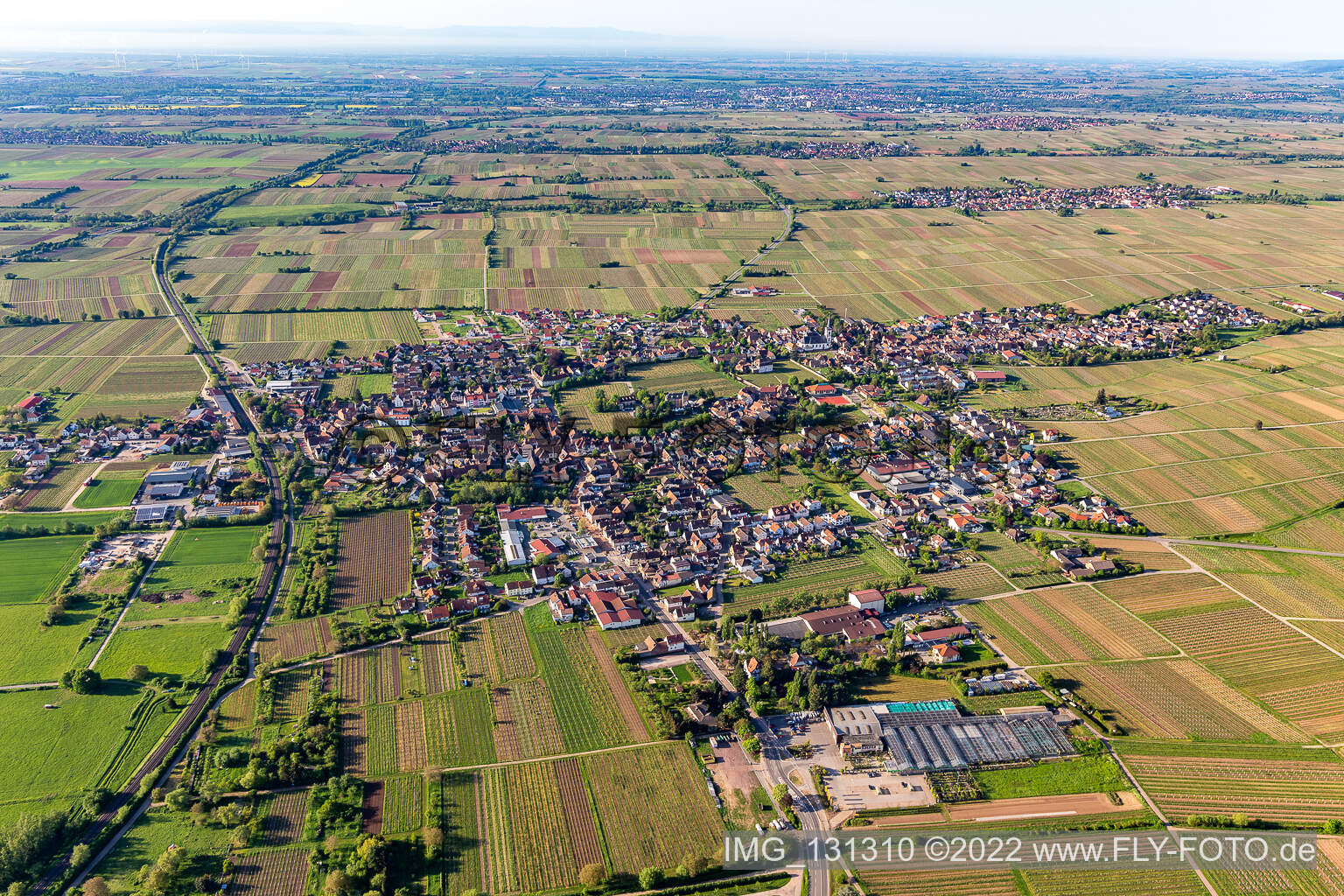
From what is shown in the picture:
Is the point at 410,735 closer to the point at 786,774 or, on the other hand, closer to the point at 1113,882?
the point at 786,774

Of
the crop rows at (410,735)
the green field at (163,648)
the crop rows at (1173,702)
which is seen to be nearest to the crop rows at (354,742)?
the crop rows at (410,735)

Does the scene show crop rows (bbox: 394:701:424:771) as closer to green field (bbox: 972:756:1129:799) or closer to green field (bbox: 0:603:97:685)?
green field (bbox: 0:603:97:685)

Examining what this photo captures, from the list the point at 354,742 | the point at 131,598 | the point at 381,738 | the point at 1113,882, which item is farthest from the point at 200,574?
the point at 1113,882

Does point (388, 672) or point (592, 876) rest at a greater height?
point (388, 672)

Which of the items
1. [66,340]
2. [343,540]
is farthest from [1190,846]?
[66,340]

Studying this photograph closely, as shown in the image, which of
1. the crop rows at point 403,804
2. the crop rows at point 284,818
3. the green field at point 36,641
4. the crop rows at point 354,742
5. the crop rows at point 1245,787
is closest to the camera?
the crop rows at point 284,818

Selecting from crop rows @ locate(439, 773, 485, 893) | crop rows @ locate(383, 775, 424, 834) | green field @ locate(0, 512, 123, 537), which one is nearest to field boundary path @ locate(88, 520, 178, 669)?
green field @ locate(0, 512, 123, 537)

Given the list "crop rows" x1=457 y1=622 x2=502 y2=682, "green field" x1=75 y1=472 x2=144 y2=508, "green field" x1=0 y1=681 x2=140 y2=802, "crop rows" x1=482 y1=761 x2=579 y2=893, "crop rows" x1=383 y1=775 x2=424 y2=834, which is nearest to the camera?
"crop rows" x1=482 y1=761 x2=579 y2=893

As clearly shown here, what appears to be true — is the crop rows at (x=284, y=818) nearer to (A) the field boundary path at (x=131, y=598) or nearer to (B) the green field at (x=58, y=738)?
Result: (B) the green field at (x=58, y=738)

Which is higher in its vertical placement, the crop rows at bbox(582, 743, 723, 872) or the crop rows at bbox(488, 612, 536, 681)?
the crop rows at bbox(488, 612, 536, 681)
